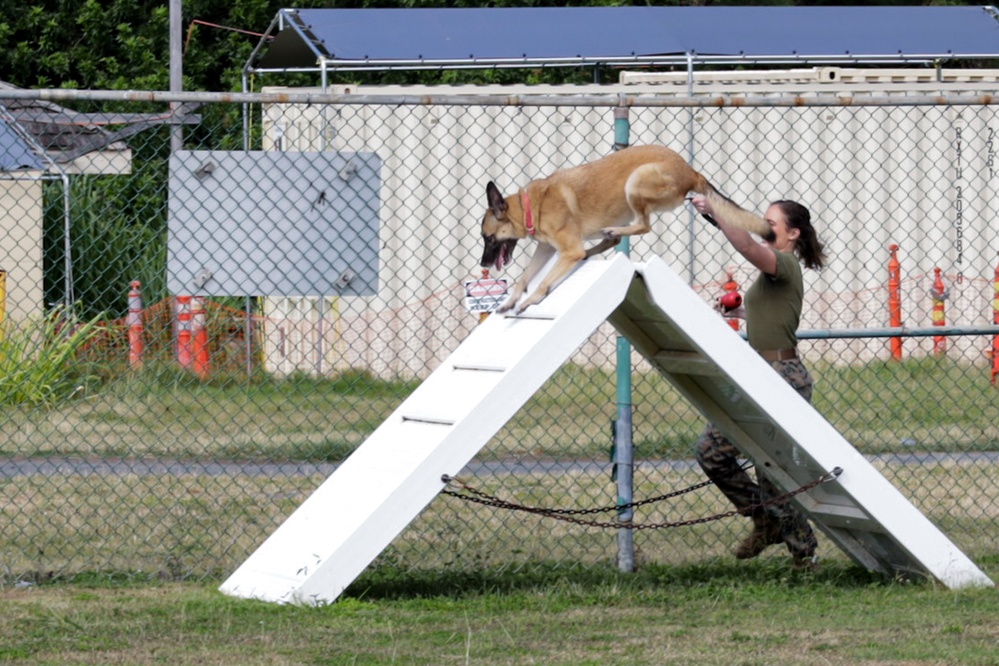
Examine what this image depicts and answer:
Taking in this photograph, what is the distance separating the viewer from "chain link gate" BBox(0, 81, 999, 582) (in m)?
6.80

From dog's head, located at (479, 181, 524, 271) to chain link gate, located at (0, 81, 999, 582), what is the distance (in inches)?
18.1

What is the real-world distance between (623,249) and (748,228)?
75 cm

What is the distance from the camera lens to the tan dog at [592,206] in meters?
6.15

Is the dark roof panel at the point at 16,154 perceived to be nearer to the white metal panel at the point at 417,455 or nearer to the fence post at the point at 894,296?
the fence post at the point at 894,296

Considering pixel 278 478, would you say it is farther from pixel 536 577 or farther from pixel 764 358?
pixel 764 358

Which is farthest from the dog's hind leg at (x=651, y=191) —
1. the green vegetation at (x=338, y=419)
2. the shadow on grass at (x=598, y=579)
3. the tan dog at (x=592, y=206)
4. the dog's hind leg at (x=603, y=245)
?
the green vegetation at (x=338, y=419)

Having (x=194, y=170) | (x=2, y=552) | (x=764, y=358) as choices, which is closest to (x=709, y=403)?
(x=764, y=358)

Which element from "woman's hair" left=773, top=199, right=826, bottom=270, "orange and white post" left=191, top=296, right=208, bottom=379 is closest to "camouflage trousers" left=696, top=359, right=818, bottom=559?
"woman's hair" left=773, top=199, right=826, bottom=270

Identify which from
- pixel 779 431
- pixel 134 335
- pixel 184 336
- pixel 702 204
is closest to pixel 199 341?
pixel 134 335

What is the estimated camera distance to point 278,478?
8.96 meters

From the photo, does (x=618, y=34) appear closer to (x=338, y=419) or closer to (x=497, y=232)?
(x=338, y=419)

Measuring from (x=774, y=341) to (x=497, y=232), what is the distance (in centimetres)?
133

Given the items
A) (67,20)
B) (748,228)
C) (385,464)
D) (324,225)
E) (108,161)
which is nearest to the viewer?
(385,464)

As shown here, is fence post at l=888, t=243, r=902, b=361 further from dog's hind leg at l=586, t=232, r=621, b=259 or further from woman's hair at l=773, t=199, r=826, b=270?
dog's hind leg at l=586, t=232, r=621, b=259
